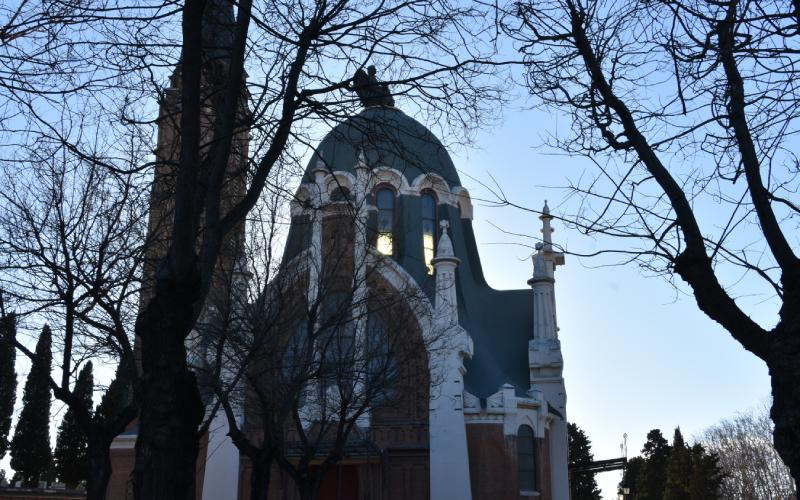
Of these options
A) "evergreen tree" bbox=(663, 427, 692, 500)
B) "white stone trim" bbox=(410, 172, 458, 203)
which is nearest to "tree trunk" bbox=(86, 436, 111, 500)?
"white stone trim" bbox=(410, 172, 458, 203)

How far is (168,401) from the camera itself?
6.18 meters

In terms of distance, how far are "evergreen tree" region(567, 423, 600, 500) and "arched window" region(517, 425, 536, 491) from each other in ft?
85.3

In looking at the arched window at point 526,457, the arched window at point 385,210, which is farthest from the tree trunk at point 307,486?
the arched window at point 385,210

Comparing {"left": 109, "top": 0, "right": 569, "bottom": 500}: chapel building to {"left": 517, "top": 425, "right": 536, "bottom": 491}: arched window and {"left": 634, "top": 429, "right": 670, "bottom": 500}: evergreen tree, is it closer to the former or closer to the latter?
{"left": 517, "top": 425, "right": 536, "bottom": 491}: arched window

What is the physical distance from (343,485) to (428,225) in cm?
1036

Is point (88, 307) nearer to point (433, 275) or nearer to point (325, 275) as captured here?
point (325, 275)

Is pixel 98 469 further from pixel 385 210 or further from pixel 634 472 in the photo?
pixel 634 472

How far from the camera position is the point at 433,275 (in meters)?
29.7

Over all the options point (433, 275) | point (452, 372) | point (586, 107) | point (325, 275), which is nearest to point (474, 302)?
point (433, 275)

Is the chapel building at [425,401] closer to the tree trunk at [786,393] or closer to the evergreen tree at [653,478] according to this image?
the tree trunk at [786,393]

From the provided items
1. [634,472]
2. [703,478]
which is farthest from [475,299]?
[634,472]

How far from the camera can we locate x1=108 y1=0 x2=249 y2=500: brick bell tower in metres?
7.80

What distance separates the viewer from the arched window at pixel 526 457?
87.3ft

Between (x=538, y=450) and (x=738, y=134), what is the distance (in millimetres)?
21137
